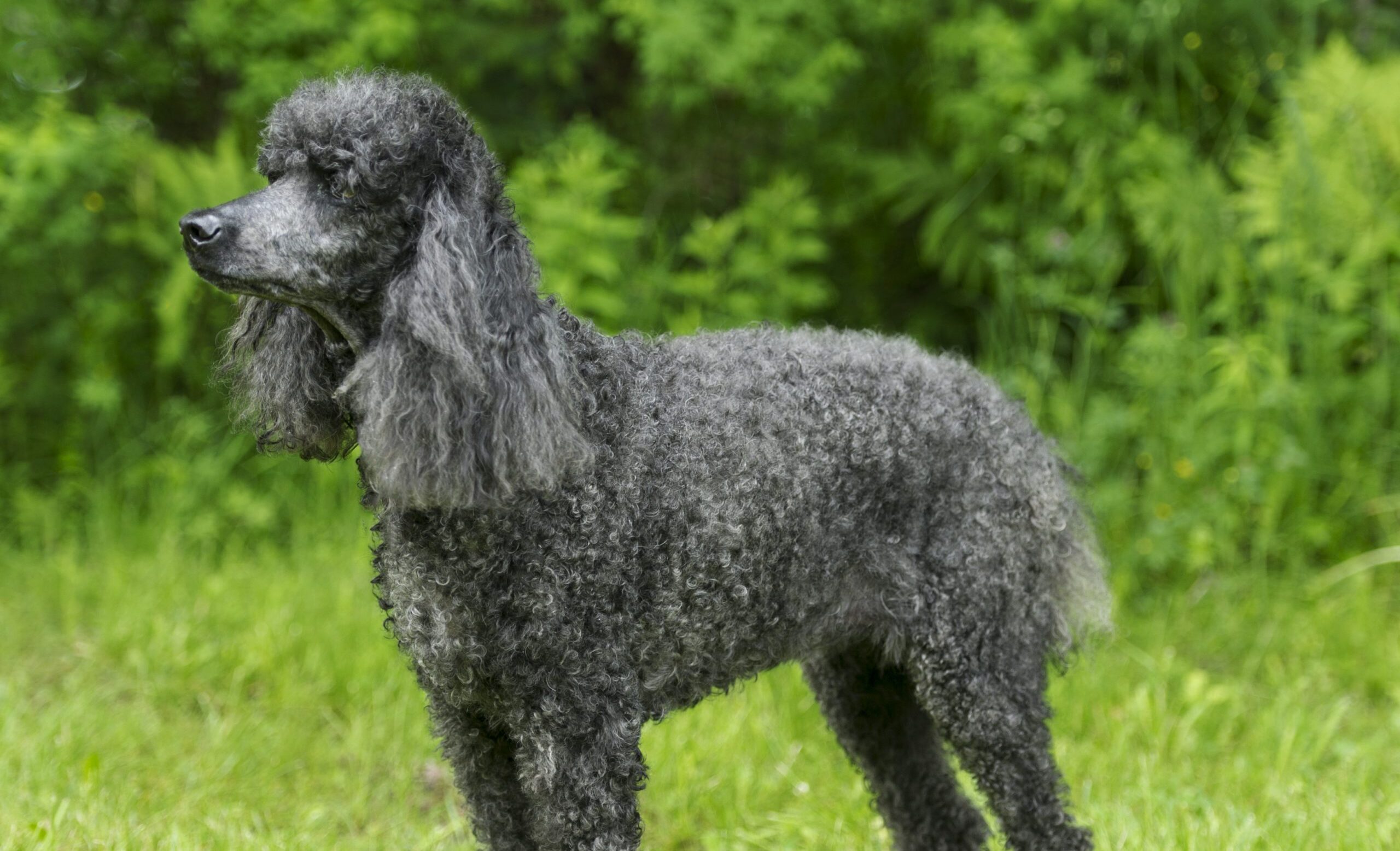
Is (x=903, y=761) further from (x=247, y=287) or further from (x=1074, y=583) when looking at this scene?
(x=247, y=287)

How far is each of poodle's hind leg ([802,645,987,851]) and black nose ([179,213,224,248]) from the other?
66.1 inches

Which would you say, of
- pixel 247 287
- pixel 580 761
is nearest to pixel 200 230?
pixel 247 287

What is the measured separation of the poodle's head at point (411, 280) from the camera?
6.61 feet

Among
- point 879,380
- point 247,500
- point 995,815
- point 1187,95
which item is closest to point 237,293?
point 879,380

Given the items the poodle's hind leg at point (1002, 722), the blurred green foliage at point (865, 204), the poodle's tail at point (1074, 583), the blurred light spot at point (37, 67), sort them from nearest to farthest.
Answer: the poodle's hind leg at point (1002, 722) → the poodle's tail at point (1074, 583) → the blurred green foliage at point (865, 204) → the blurred light spot at point (37, 67)

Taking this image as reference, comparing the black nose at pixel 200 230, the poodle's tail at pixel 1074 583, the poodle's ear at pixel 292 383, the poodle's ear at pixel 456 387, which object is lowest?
the poodle's tail at pixel 1074 583

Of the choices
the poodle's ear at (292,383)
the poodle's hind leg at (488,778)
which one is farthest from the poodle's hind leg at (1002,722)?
the poodle's ear at (292,383)

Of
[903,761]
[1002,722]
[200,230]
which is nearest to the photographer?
[200,230]

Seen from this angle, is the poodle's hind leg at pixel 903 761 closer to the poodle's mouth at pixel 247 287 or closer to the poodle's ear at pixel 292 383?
the poodle's ear at pixel 292 383

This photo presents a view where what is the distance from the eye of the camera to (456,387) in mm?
2029

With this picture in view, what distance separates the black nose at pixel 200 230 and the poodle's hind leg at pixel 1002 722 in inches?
62.1

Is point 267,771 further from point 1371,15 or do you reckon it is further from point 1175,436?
point 1371,15

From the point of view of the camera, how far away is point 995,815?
2.80 metres

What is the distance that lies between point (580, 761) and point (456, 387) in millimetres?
684
